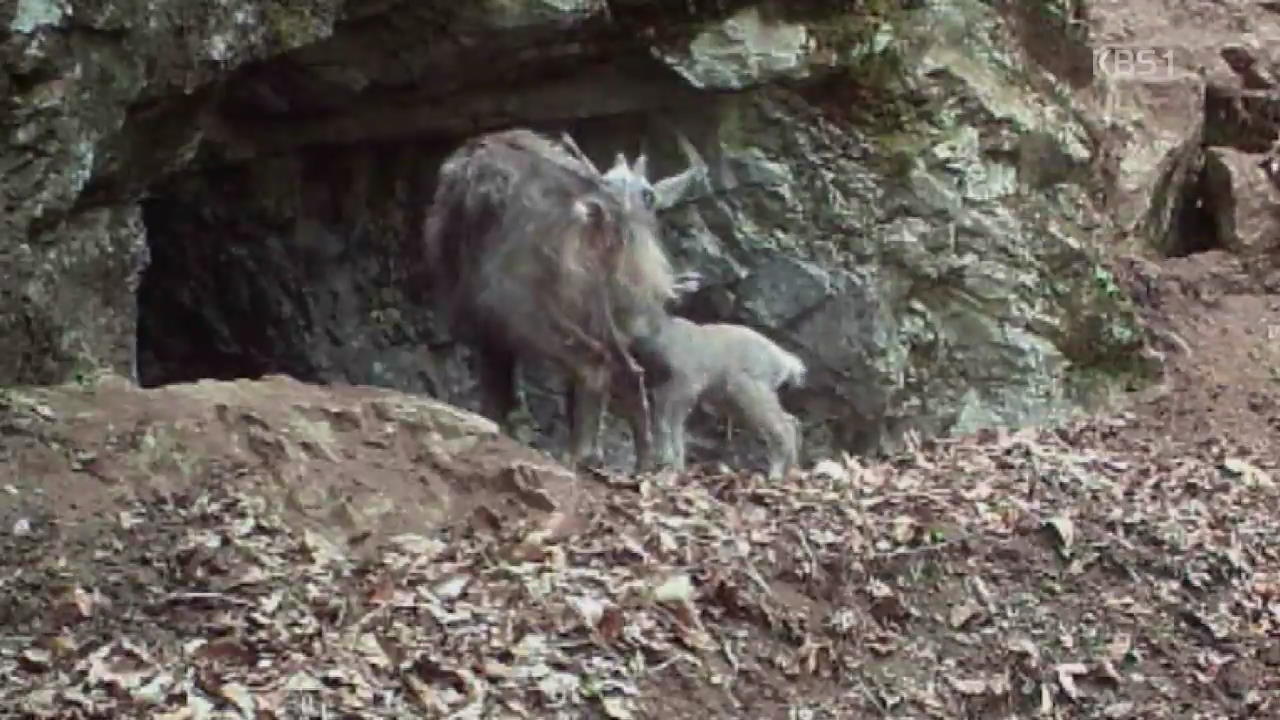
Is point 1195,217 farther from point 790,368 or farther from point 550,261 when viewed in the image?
point 550,261

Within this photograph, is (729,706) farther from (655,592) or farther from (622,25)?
(622,25)

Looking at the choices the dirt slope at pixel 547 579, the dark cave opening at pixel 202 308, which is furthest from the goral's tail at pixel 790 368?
the dark cave opening at pixel 202 308

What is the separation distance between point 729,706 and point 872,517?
97 cm

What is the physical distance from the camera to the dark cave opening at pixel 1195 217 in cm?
960

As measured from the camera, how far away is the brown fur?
253 inches

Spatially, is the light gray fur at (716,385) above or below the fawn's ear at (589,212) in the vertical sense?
below

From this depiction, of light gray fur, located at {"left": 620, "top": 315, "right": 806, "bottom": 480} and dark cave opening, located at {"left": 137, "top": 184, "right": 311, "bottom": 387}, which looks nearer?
light gray fur, located at {"left": 620, "top": 315, "right": 806, "bottom": 480}

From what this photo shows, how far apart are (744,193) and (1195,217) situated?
2.96 metres

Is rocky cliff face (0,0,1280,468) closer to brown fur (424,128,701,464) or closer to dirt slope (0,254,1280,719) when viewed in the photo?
brown fur (424,128,701,464)

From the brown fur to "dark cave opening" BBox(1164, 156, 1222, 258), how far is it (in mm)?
3701

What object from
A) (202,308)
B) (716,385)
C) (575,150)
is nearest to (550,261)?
(575,150)

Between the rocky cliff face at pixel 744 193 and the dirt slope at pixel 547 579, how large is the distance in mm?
1353

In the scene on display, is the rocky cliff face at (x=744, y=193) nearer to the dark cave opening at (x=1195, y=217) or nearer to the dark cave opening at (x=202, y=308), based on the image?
the dark cave opening at (x=202, y=308)

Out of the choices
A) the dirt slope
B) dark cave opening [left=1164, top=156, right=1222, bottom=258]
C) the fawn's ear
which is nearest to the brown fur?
the fawn's ear
